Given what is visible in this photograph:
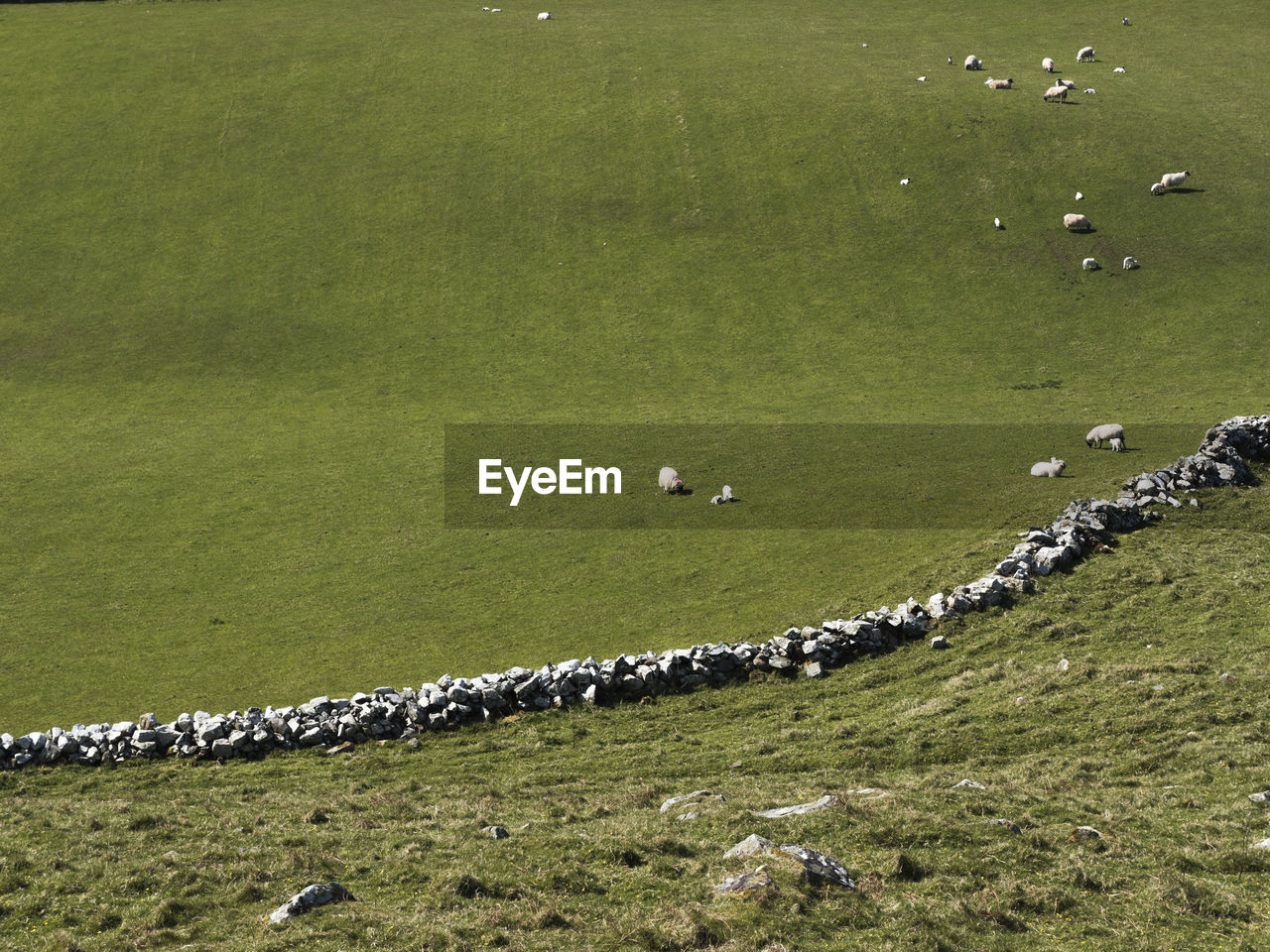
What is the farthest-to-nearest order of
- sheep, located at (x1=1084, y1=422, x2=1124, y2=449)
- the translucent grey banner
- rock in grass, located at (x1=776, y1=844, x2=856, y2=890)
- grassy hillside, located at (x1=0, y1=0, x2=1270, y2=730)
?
sheep, located at (x1=1084, y1=422, x2=1124, y2=449) → the translucent grey banner → grassy hillside, located at (x1=0, y1=0, x2=1270, y2=730) → rock in grass, located at (x1=776, y1=844, x2=856, y2=890)

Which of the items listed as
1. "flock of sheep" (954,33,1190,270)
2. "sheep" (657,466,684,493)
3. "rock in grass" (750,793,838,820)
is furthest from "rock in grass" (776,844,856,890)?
"flock of sheep" (954,33,1190,270)

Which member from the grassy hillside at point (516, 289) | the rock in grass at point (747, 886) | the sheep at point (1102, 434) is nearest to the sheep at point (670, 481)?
the grassy hillside at point (516, 289)

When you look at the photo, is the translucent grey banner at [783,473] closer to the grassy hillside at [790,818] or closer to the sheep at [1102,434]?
the sheep at [1102,434]

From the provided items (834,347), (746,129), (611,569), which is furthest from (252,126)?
(611,569)

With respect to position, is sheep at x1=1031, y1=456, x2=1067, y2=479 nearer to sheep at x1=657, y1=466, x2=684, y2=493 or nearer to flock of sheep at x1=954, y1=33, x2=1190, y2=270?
sheep at x1=657, y1=466, x2=684, y2=493

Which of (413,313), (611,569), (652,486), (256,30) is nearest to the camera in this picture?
(611,569)

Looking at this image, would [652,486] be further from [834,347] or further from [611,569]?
[834,347]
